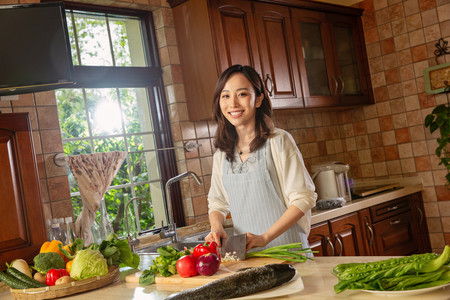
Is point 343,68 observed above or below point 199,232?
above

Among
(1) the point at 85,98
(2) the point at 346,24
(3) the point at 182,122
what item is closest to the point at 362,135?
(2) the point at 346,24

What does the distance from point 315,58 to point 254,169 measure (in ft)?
6.41

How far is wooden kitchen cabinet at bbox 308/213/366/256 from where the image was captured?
3176mm

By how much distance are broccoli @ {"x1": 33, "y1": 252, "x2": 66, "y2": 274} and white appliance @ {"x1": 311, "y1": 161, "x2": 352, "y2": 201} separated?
7.43 ft

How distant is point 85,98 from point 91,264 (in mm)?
1429

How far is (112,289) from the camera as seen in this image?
1.84m

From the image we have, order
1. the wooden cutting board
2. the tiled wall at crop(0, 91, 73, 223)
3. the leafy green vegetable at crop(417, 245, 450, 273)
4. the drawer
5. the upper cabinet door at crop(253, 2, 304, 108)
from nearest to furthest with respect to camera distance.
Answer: the leafy green vegetable at crop(417, 245, 450, 273) → the wooden cutting board → the tiled wall at crop(0, 91, 73, 223) → the upper cabinet door at crop(253, 2, 304, 108) → the drawer

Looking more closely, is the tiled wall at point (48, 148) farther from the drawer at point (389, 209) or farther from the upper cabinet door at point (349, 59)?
the upper cabinet door at point (349, 59)

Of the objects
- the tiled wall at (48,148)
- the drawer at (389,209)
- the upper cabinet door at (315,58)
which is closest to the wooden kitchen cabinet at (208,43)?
the upper cabinet door at (315,58)

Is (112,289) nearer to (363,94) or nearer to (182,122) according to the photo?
(182,122)

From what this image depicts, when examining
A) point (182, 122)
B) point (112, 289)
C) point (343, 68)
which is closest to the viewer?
point (112, 289)

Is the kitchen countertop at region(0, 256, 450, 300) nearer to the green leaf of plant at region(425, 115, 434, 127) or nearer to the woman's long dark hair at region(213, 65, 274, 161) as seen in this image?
the woman's long dark hair at region(213, 65, 274, 161)

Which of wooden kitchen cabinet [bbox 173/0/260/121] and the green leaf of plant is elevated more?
wooden kitchen cabinet [bbox 173/0/260/121]

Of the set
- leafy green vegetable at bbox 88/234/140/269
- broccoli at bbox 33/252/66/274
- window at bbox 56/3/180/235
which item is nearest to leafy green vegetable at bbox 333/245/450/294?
leafy green vegetable at bbox 88/234/140/269
